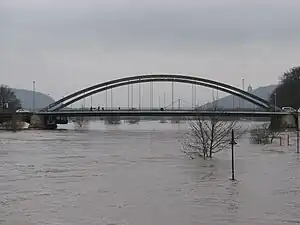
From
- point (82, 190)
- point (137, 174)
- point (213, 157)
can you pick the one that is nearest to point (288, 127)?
point (213, 157)

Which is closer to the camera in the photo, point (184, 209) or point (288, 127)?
point (184, 209)

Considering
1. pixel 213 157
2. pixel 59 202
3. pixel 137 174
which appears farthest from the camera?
pixel 213 157

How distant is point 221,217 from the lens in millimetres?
13891

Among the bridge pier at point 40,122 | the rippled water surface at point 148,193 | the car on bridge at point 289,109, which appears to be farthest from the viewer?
the bridge pier at point 40,122

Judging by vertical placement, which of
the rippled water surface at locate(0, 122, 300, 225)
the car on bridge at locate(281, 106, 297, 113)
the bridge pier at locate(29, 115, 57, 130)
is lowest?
the rippled water surface at locate(0, 122, 300, 225)

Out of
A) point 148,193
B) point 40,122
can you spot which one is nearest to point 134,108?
point 40,122

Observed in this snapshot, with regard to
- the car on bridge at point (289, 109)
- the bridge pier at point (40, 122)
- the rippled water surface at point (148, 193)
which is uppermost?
the car on bridge at point (289, 109)

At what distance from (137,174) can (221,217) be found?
10.3 meters

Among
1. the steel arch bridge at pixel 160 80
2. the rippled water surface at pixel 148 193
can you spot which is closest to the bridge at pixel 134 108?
the steel arch bridge at pixel 160 80

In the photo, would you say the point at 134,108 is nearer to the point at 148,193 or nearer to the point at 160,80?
the point at 160,80

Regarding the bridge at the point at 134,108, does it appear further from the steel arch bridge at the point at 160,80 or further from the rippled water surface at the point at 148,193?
the rippled water surface at the point at 148,193

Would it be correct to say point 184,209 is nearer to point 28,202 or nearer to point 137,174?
point 28,202

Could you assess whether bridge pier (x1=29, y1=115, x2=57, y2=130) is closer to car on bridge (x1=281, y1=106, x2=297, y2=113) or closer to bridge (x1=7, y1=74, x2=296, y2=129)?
bridge (x1=7, y1=74, x2=296, y2=129)

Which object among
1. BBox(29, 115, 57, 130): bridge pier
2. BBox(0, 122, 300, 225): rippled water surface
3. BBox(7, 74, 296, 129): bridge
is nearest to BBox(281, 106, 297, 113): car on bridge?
BBox(7, 74, 296, 129): bridge
